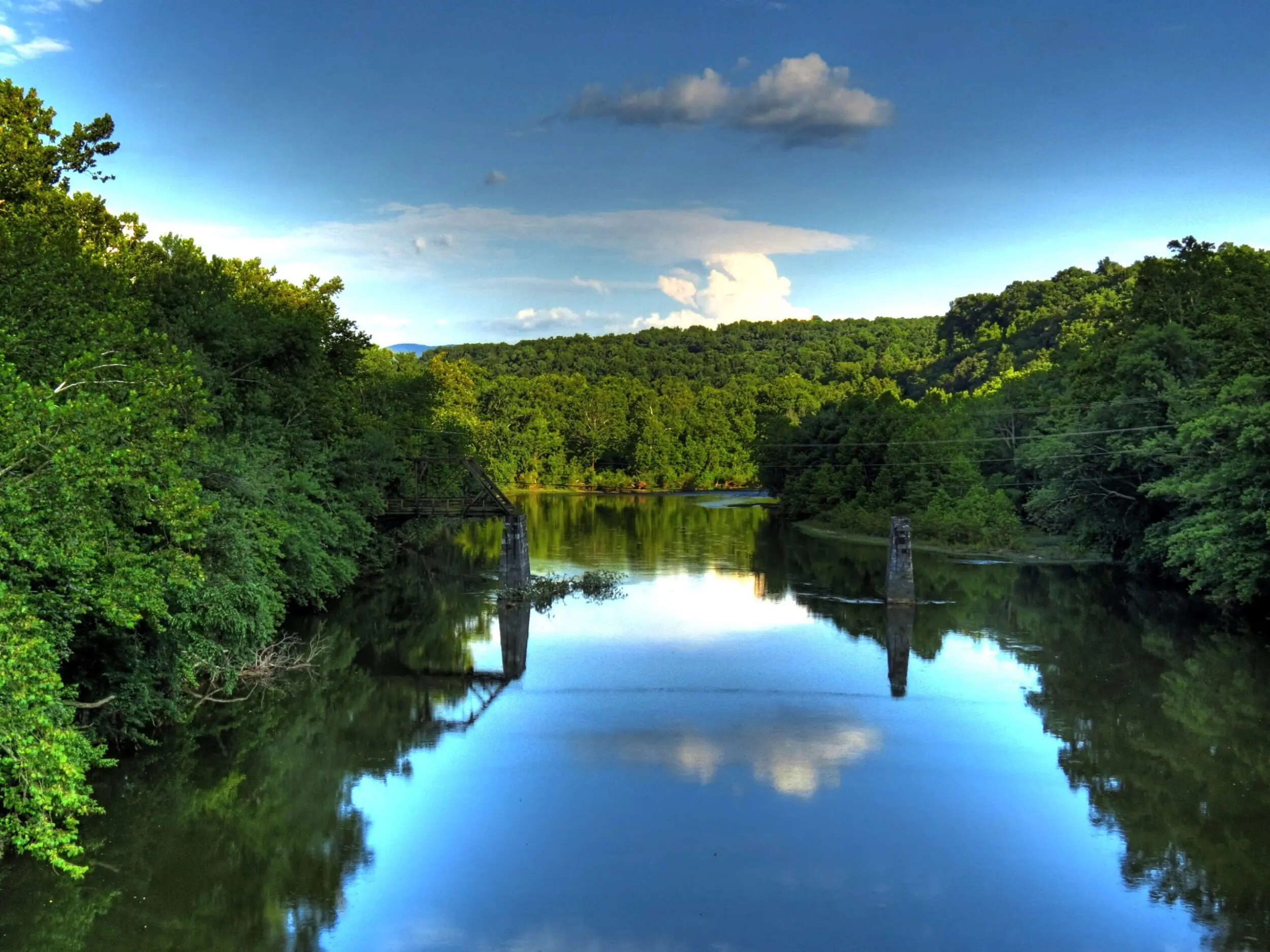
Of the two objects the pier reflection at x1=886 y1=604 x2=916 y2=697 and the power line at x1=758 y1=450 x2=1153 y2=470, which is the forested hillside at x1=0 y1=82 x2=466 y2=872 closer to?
the pier reflection at x1=886 y1=604 x2=916 y2=697

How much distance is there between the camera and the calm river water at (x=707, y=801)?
16109 millimetres

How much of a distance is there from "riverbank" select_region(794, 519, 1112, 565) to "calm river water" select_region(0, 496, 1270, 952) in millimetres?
18269

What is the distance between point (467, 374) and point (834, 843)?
108768 mm

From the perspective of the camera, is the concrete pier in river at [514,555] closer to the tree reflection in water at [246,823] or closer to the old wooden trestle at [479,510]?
the old wooden trestle at [479,510]

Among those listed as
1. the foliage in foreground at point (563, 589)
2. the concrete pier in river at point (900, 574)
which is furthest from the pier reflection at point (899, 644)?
the foliage in foreground at point (563, 589)

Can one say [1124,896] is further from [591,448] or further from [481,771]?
[591,448]

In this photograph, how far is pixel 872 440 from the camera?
8125 cm

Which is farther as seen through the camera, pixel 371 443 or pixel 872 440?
pixel 872 440

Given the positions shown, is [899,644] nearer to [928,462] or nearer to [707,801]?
[707,801]

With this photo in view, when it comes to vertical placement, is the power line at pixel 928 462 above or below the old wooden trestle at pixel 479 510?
above

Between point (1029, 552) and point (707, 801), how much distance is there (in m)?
44.2

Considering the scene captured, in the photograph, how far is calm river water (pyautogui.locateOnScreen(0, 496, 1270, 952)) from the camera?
Answer: 52.9 ft

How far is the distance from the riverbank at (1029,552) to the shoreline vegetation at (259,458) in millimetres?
958

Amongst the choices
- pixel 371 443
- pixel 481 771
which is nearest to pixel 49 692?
pixel 481 771
